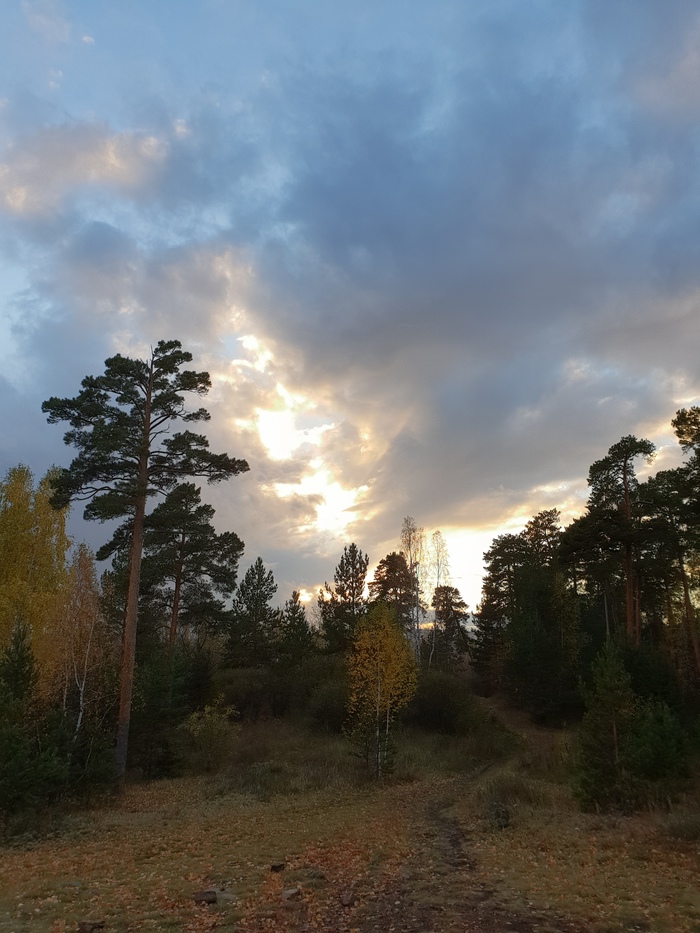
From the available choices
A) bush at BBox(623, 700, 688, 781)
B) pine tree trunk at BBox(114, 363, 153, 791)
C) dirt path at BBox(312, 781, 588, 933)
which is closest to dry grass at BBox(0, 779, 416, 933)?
dirt path at BBox(312, 781, 588, 933)

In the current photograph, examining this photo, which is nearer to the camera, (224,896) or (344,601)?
(224,896)

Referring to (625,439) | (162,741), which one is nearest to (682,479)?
(625,439)

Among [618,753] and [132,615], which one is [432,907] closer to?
[618,753]

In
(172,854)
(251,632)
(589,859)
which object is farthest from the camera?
(251,632)

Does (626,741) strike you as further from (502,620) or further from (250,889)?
(502,620)

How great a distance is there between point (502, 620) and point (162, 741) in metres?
38.5

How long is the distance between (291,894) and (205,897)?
54.6 inches

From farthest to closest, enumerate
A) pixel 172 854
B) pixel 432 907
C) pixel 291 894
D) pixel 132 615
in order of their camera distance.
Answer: pixel 132 615 < pixel 172 854 < pixel 291 894 < pixel 432 907

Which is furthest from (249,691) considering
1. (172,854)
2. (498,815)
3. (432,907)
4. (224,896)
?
(432,907)

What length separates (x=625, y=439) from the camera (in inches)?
1305

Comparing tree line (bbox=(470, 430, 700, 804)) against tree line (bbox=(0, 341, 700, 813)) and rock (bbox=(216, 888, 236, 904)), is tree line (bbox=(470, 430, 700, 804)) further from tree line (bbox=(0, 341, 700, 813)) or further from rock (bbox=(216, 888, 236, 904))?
rock (bbox=(216, 888, 236, 904))

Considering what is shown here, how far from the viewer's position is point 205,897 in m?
9.49

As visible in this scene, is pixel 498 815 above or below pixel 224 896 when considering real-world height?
below

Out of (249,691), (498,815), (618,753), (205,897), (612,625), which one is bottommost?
(498,815)
